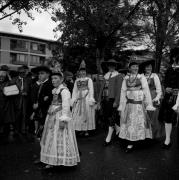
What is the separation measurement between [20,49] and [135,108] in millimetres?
60121

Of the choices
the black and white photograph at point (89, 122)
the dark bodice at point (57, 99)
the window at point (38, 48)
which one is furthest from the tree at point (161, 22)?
the window at point (38, 48)

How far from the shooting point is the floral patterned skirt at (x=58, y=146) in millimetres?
4566

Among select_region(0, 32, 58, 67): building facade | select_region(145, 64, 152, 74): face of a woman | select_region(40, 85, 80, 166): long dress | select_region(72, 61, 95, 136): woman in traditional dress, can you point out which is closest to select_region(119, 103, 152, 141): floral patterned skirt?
select_region(145, 64, 152, 74): face of a woman

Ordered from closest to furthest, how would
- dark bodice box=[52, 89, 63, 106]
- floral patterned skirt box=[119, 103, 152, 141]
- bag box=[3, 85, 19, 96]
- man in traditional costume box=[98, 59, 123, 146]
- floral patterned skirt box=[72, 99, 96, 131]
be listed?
1. dark bodice box=[52, 89, 63, 106]
2. floral patterned skirt box=[119, 103, 152, 141]
3. man in traditional costume box=[98, 59, 123, 146]
4. bag box=[3, 85, 19, 96]
5. floral patterned skirt box=[72, 99, 96, 131]

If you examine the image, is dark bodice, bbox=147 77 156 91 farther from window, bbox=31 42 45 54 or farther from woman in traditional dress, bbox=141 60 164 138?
window, bbox=31 42 45 54

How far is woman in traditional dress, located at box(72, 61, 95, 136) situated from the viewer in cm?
789

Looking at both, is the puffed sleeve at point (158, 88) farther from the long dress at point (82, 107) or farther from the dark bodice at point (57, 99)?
the dark bodice at point (57, 99)

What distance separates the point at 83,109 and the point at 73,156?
11.4 ft

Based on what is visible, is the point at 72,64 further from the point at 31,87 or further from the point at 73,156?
the point at 73,156

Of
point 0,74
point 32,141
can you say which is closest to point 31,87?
point 0,74

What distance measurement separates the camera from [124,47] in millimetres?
28203

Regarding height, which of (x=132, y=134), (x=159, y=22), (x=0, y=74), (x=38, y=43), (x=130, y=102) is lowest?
(x=132, y=134)

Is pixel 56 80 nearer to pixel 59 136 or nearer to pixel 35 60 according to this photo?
pixel 59 136

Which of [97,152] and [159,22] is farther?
[159,22]
